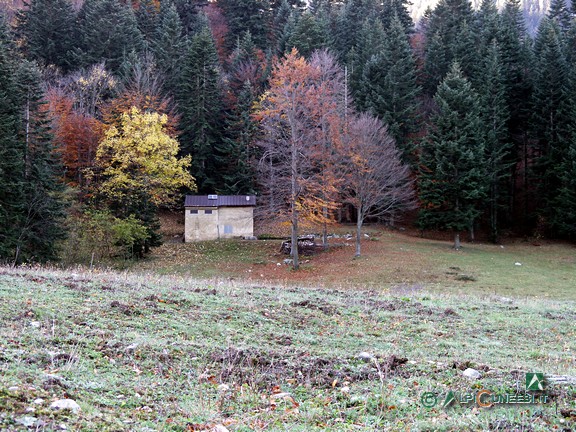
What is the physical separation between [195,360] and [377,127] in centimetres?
3033

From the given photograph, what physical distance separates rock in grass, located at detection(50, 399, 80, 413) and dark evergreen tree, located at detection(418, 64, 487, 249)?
35366 mm

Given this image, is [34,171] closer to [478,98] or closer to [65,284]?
[65,284]

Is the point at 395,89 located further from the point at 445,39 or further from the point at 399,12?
the point at 399,12

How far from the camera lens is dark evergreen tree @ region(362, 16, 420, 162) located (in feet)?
146

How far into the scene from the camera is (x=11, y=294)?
8430 mm

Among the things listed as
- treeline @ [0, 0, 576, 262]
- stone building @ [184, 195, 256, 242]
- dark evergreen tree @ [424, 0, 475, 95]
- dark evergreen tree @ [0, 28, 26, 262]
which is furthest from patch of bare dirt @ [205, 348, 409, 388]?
dark evergreen tree @ [424, 0, 475, 95]

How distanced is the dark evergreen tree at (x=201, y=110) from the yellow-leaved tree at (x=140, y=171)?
805cm

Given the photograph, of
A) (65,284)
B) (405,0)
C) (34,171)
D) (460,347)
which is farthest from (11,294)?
(405,0)

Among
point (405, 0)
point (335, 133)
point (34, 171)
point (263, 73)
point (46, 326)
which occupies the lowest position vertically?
point (46, 326)

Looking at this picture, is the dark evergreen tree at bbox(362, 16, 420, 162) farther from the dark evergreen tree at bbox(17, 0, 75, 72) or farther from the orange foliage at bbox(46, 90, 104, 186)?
the dark evergreen tree at bbox(17, 0, 75, 72)

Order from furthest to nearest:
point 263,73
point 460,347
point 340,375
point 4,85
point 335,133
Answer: point 263,73 → point 335,133 → point 4,85 → point 460,347 → point 340,375

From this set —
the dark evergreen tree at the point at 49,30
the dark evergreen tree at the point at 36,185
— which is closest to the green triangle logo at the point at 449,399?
the dark evergreen tree at the point at 36,185

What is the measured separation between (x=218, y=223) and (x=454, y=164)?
1893cm

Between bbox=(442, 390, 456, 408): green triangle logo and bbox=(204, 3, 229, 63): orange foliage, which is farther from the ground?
bbox=(204, 3, 229, 63): orange foliage
